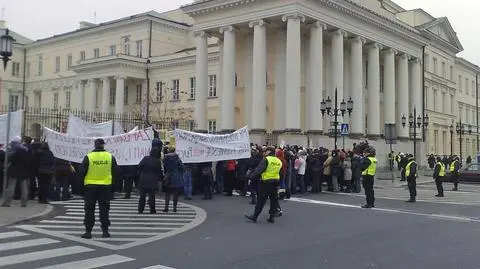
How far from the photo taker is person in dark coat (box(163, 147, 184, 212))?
1498cm

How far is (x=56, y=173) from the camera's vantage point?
54.3 ft

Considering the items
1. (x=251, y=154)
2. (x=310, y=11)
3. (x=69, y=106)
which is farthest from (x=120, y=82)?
(x=251, y=154)

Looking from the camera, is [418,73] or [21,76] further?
[21,76]

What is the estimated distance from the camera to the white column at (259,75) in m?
38.1

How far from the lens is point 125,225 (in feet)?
40.5

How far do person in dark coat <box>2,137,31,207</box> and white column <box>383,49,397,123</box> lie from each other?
38.6 m

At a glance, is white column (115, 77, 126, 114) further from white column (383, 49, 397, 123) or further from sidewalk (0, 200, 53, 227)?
sidewalk (0, 200, 53, 227)

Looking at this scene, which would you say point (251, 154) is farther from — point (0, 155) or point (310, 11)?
point (310, 11)

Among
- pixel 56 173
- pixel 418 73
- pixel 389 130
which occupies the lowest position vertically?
pixel 56 173

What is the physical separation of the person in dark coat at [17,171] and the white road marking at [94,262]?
6.87 m

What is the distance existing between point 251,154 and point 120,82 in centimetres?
3854

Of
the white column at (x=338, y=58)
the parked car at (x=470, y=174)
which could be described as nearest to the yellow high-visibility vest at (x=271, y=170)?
the parked car at (x=470, y=174)

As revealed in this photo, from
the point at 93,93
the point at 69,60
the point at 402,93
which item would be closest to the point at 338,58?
the point at 402,93

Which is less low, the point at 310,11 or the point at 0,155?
the point at 310,11
